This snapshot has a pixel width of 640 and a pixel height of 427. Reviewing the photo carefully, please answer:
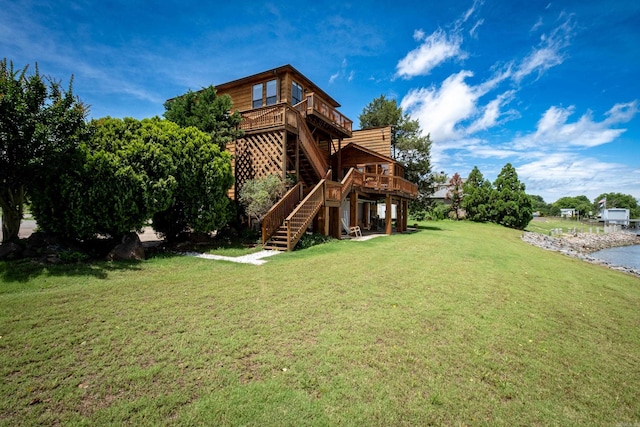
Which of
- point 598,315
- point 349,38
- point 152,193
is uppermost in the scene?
point 349,38

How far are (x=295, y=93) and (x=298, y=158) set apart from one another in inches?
230

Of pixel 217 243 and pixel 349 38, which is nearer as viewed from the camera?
pixel 217 243

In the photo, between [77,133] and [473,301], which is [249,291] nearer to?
[473,301]

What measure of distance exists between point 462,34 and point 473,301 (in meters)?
15.0

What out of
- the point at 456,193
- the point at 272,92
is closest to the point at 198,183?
the point at 272,92

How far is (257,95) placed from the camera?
18.2 m

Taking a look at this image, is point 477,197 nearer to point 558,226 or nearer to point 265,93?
point 558,226

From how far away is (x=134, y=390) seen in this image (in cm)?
286

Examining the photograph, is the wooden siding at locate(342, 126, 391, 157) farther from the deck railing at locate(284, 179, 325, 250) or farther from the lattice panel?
the deck railing at locate(284, 179, 325, 250)

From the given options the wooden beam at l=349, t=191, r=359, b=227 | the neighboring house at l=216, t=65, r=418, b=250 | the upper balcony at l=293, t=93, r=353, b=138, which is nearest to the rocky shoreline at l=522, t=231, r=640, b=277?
the neighboring house at l=216, t=65, r=418, b=250

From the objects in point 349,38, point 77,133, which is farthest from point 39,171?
point 349,38

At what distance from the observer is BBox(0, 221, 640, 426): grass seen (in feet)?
8.84

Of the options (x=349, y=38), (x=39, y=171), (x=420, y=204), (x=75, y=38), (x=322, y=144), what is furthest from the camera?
(x=420, y=204)

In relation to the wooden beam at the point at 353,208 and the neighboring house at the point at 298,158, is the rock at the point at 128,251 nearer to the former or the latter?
the neighboring house at the point at 298,158
